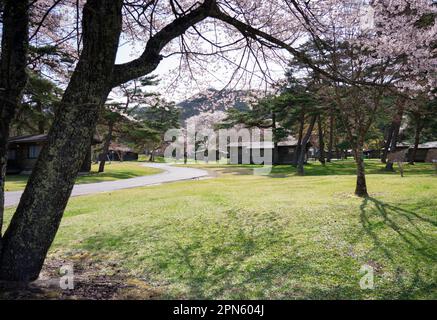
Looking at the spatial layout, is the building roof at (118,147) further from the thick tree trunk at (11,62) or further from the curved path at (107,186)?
the thick tree trunk at (11,62)

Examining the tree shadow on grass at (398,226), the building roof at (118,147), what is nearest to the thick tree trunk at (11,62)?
the tree shadow on grass at (398,226)

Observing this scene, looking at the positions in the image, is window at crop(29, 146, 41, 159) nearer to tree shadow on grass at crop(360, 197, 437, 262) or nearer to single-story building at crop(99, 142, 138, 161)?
single-story building at crop(99, 142, 138, 161)

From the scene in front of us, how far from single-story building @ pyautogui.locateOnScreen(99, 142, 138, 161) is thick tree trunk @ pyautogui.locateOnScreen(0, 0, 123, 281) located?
54.7m

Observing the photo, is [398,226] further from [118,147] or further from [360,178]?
[118,147]

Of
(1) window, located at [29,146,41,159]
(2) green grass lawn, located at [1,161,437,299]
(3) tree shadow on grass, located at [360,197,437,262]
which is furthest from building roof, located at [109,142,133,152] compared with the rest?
(3) tree shadow on grass, located at [360,197,437,262]

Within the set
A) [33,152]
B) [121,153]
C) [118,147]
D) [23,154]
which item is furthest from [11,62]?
[121,153]

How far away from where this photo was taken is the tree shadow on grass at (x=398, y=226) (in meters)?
5.33

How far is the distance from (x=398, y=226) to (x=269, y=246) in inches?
116

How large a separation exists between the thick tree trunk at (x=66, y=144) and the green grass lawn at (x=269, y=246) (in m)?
1.65

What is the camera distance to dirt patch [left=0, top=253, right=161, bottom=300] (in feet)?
10.8
